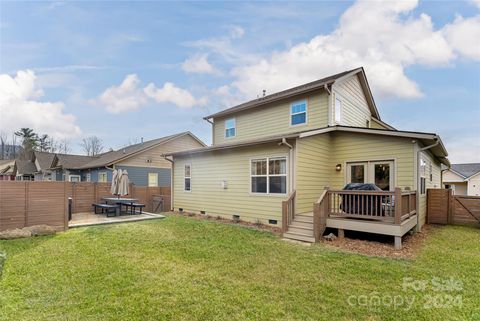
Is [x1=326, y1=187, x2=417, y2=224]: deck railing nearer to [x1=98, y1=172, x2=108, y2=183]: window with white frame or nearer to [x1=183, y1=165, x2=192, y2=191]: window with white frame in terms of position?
[x1=183, y1=165, x2=192, y2=191]: window with white frame

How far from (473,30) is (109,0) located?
14957mm

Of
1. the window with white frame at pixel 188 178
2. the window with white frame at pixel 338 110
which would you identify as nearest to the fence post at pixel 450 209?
the window with white frame at pixel 338 110

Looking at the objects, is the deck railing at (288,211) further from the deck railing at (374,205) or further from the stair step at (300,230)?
the deck railing at (374,205)

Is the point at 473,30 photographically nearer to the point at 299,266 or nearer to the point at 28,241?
the point at 299,266

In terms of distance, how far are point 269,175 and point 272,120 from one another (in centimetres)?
397

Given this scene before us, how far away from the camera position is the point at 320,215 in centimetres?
717

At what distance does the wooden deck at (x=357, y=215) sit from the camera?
6.50m

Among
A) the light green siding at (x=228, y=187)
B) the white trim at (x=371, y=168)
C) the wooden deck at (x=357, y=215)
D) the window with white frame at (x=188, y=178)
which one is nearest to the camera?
the wooden deck at (x=357, y=215)

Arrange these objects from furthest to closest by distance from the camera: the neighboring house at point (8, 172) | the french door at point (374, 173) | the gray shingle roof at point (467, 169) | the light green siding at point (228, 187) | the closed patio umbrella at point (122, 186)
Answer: the neighboring house at point (8, 172)
the gray shingle roof at point (467, 169)
the closed patio umbrella at point (122, 186)
the light green siding at point (228, 187)
the french door at point (374, 173)

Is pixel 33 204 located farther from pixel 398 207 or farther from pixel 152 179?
pixel 152 179

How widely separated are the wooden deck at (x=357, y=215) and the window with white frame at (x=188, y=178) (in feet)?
20.5

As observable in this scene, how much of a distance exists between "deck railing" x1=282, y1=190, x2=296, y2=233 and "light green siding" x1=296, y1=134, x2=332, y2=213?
37 centimetres

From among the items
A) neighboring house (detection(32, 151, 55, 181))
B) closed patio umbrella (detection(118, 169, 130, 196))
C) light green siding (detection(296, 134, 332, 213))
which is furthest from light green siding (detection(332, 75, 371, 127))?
neighboring house (detection(32, 151, 55, 181))

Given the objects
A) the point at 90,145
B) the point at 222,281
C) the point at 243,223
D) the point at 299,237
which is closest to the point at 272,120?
the point at 243,223
